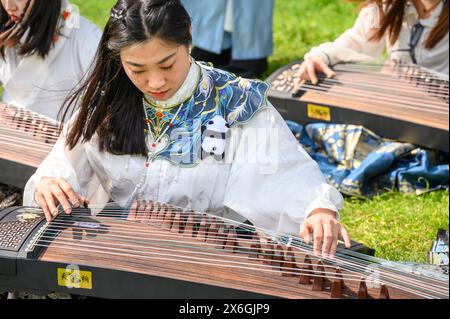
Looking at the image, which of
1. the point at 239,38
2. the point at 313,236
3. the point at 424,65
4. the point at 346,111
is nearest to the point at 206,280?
the point at 313,236

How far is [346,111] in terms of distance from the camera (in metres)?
4.73

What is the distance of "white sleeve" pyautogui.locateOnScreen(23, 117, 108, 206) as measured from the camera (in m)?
3.21

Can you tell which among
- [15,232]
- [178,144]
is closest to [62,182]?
[15,232]

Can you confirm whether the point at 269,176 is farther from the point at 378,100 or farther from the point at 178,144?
the point at 378,100

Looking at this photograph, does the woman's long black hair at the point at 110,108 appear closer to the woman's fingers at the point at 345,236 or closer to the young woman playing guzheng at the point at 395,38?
the woman's fingers at the point at 345,236

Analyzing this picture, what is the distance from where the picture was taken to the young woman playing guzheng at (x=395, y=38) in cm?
495

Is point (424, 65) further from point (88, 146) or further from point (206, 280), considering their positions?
point (206, 280)

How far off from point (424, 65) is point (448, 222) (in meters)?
1.09

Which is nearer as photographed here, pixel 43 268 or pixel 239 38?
pixel 43 268

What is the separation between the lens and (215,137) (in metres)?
3.21

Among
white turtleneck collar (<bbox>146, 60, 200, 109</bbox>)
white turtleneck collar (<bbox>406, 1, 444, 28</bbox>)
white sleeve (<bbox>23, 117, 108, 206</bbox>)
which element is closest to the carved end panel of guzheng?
white sleeve (<bbox>23, 117, 108, 206</bbox>)

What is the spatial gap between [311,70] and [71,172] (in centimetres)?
205
